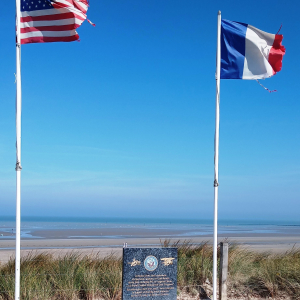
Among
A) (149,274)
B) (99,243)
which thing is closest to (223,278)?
(149,274)

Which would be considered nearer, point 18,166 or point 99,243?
point 18,166

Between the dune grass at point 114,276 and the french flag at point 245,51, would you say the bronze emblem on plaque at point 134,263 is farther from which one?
the french flag at point 245,51

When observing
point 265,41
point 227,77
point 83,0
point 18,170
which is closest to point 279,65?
point 265,41

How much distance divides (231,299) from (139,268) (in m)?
2.88

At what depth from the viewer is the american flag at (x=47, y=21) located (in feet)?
28.1

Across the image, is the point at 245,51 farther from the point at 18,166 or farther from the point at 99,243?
the point at 99,243

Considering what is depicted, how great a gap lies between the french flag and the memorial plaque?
4.49 m

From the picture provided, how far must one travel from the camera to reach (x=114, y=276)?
9.49 meters

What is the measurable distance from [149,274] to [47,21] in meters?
5.79

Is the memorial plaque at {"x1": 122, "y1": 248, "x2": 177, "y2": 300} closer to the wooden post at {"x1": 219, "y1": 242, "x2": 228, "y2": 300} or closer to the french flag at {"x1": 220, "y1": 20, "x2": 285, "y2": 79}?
the wooden post at {"x1": 219, "y1": 242, "x2": 228, "y2": 300}

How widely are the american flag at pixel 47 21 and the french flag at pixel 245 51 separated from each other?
361cm

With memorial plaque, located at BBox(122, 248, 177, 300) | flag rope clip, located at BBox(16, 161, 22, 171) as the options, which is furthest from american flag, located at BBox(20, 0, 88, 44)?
memorial plaque, located at BBox(122, 248, 177, 300)

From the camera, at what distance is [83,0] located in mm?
8812

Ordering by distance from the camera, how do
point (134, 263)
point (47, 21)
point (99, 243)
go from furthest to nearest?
point (99, 243)
point (47, 21)
point (134, 263)
